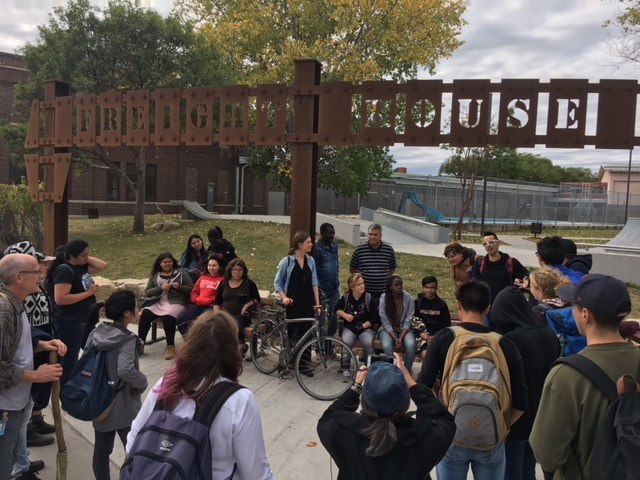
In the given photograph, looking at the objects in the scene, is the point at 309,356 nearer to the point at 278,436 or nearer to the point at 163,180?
the point at 278,436

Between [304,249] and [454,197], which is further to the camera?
[454,197]

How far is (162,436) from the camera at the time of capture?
1795 mm

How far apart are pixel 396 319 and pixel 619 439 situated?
4.00 meters

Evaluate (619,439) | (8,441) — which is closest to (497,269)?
(619,439)

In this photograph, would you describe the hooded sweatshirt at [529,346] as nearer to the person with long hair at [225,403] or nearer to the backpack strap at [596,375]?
the backpack strap at [596,375]

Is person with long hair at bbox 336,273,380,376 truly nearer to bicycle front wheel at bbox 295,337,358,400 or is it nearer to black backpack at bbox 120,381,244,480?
bicycle front wheel at bbox 295,337,358,400

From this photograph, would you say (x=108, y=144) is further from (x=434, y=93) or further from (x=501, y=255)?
(x=501, y=255)

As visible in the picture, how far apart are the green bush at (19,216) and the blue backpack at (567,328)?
45.3 ft

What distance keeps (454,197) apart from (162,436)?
33046 millimetres

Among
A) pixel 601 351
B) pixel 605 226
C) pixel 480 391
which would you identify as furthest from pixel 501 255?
pixel 605 226

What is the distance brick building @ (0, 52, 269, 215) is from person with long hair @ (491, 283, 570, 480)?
28.8 meters

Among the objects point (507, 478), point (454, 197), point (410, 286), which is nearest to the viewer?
point (507, 478)

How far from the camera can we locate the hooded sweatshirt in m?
2.93

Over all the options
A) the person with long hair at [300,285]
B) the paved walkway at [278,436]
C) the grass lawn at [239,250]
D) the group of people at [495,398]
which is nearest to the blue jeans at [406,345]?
the paved walkway at [278,436]
